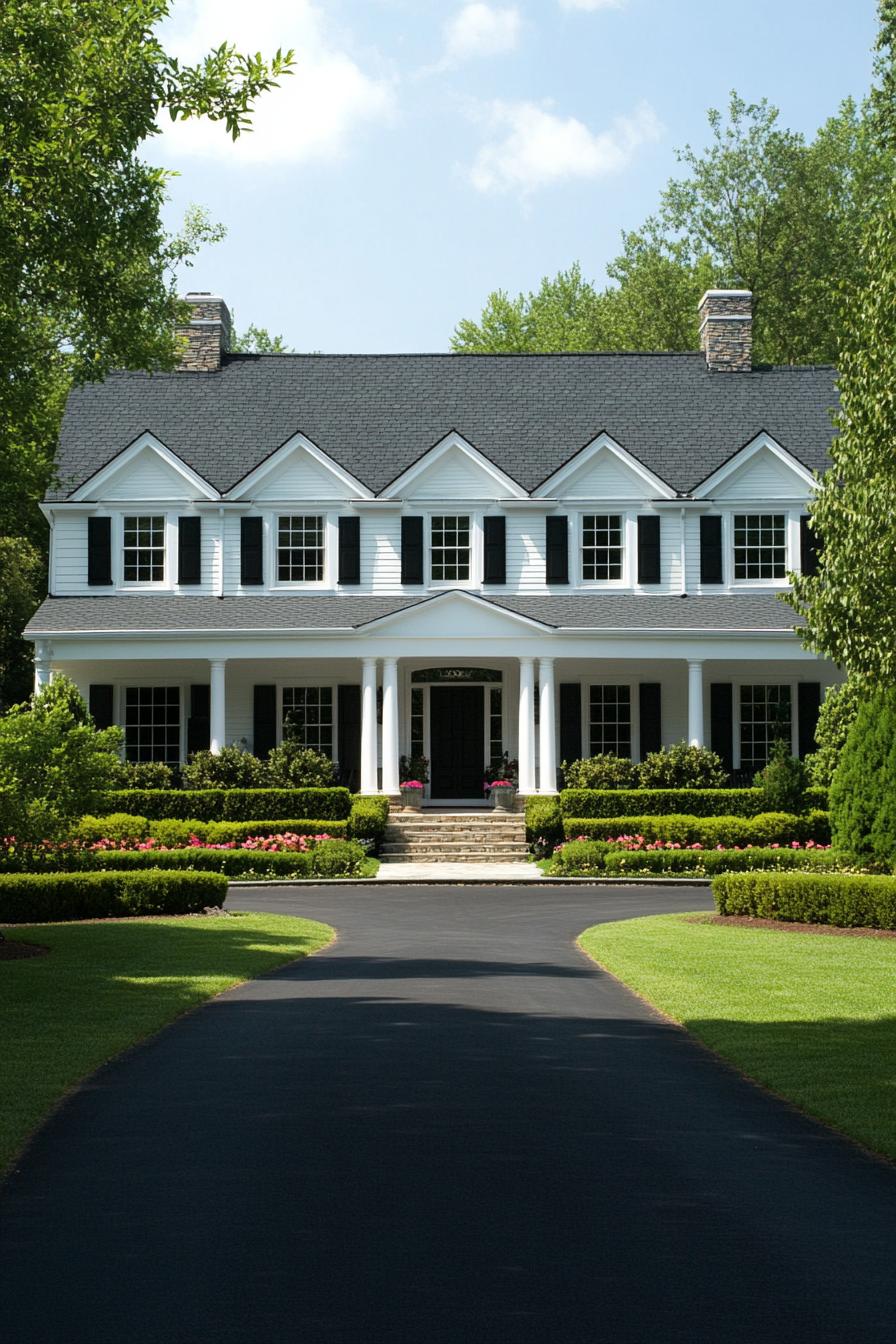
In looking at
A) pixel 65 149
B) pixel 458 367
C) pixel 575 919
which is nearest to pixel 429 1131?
pixel 65 149

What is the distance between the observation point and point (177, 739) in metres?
36.2

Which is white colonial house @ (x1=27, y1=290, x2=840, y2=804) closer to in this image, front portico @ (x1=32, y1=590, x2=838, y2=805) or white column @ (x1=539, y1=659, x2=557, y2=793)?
front portico @ (x1=32, y1=590, x2=838, y2=805)

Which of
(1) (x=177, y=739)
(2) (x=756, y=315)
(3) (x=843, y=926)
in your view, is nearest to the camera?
(3) (x=843, y=926)

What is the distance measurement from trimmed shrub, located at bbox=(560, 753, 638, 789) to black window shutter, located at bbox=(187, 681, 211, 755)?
28.1ft

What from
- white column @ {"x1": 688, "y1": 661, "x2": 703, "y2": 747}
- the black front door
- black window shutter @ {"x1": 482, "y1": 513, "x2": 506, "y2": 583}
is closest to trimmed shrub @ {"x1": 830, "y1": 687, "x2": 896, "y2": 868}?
white column @ {"x1": 688, "y1": 661, "x2": 703, "y2": 747}

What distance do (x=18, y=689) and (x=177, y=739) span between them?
36.1 ft

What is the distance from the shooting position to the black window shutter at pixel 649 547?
36500mm

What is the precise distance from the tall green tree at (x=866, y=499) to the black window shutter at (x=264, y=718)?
53.6ft

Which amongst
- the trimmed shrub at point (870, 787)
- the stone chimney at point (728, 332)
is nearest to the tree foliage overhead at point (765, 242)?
the stone chimney at point (728, 332)

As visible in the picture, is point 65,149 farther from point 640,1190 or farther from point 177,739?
point 177,739

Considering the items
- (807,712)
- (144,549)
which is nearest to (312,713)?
(144,549)

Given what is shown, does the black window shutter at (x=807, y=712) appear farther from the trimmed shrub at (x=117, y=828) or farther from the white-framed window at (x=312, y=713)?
the trimmed shrub at (x=117, y=828)

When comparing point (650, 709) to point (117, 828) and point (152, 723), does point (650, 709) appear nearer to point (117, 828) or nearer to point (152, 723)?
point (152, 723)

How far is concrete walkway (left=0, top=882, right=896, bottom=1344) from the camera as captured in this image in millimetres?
5430
